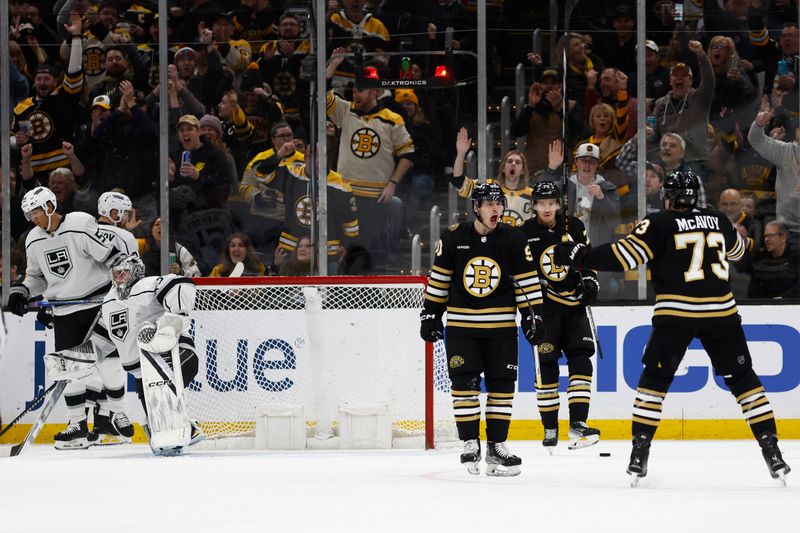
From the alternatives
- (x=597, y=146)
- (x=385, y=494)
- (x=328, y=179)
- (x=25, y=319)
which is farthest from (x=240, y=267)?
(x=385, y=494)

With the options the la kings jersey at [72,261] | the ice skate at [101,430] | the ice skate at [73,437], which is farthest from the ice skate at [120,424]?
the la kings jersey at [72,261]

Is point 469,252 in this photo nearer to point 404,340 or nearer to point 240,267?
point 404,340

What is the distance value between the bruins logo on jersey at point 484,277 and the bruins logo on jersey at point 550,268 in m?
1.30

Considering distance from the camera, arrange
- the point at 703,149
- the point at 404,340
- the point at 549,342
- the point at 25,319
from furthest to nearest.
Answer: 1. the point at 703,149
2. the point at 25,319
3. the point at 404,340
4. the point at 549,342

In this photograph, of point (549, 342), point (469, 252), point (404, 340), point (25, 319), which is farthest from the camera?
point (25, 319)

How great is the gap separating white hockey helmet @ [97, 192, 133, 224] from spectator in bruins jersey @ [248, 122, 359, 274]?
1.30m

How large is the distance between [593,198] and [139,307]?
306 cm

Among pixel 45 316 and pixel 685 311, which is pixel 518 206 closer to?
pixel 45 316

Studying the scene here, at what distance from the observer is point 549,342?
274 inches

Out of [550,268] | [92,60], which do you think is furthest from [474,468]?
[92,60]

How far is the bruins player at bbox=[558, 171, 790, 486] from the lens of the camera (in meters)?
5.34

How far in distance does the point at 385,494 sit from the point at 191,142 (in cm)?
436

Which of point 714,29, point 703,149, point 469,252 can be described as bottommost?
point 469,252

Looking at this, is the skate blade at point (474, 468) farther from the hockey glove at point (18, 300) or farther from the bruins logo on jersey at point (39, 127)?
the bruins logo on jersey at point (39, 127)
